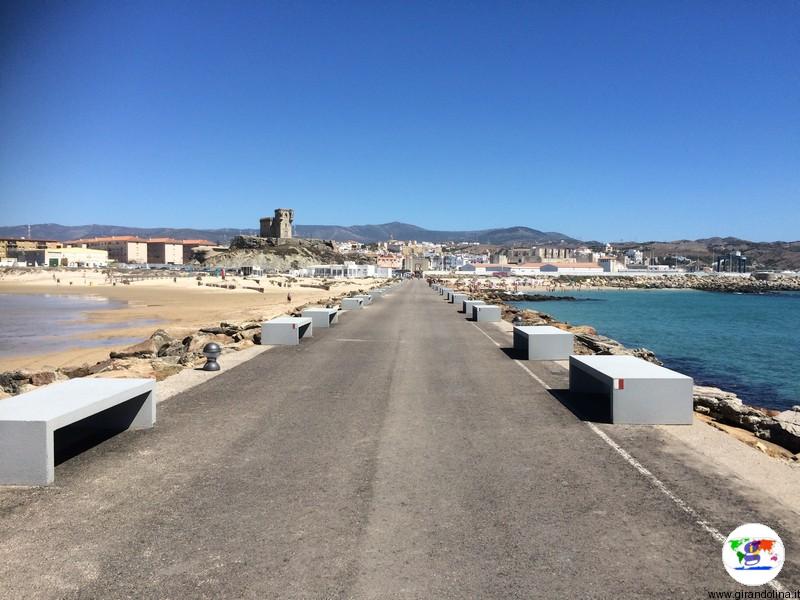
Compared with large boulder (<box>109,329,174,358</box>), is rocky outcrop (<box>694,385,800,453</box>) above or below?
above

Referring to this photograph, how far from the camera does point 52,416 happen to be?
614 centimetres

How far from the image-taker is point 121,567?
4.39m

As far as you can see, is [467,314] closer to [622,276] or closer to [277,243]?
[277,243]

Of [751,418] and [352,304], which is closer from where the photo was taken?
[751,418]

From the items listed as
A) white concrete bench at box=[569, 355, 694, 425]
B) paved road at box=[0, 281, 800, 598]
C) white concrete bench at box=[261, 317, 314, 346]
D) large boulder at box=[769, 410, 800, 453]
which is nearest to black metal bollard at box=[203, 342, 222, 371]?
paved road at box=[0, 281, 800, 598]

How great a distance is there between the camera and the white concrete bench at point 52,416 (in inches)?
236

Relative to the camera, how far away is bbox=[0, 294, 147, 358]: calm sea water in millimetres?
25516

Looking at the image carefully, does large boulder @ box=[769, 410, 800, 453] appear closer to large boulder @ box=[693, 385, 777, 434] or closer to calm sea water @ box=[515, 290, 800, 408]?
large boulder @ box=[693, 385, 777, 434]

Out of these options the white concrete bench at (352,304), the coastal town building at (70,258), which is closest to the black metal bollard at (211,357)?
the white concrete bench at (352,304)

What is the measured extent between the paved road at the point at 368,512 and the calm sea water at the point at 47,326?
19.3 meters

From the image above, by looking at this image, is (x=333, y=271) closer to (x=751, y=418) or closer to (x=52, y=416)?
(x=751, y=418)

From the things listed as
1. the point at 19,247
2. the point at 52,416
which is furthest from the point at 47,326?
the point at 19,247

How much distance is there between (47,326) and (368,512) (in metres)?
33.8

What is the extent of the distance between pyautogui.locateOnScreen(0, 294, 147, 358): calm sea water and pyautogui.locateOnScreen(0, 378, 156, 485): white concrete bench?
18.2m
